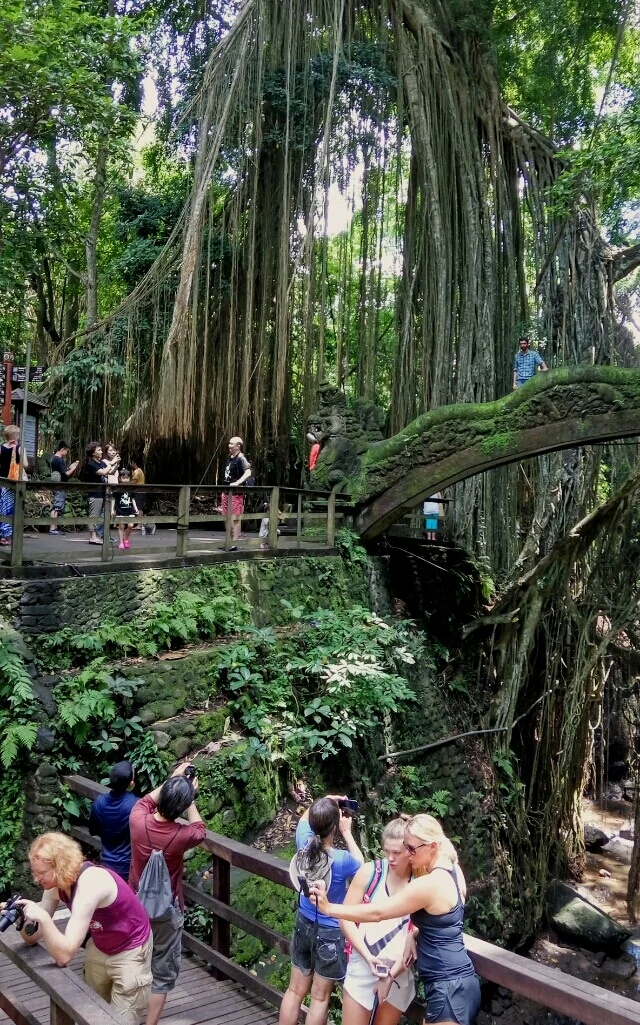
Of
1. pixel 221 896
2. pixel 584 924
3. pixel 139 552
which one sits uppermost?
pixel 139 552

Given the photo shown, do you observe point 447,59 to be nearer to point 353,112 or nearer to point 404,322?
point 353,112

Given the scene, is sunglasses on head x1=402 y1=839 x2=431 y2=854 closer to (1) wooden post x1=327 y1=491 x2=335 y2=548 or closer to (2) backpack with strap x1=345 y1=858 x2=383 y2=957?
(2) backpack with strap x1=345 y1=858 x2=383 y2=957

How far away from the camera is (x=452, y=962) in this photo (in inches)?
104

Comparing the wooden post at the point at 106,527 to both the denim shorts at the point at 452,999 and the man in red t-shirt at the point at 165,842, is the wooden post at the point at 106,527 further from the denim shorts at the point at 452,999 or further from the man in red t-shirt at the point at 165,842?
the denim shorts at the point at 452,999

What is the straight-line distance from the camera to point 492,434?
8.90m

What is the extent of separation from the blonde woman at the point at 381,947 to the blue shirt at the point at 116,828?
4.02ft

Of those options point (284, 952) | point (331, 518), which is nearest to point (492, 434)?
point (331, 518)

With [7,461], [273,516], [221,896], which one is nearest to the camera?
[221,896]

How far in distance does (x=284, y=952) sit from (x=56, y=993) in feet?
3.85

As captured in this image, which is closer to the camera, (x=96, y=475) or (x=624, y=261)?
(x=96, y=475)

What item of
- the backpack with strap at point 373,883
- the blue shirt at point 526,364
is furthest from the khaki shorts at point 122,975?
the blue shirt at point 526,364

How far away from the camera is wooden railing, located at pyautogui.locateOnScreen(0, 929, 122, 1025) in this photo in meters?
2.35

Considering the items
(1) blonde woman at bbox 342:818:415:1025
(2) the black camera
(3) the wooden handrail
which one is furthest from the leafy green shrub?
(1) blonde woman at bbox 342:818:415:1025

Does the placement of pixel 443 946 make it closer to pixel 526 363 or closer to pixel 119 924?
pixel 119 924
